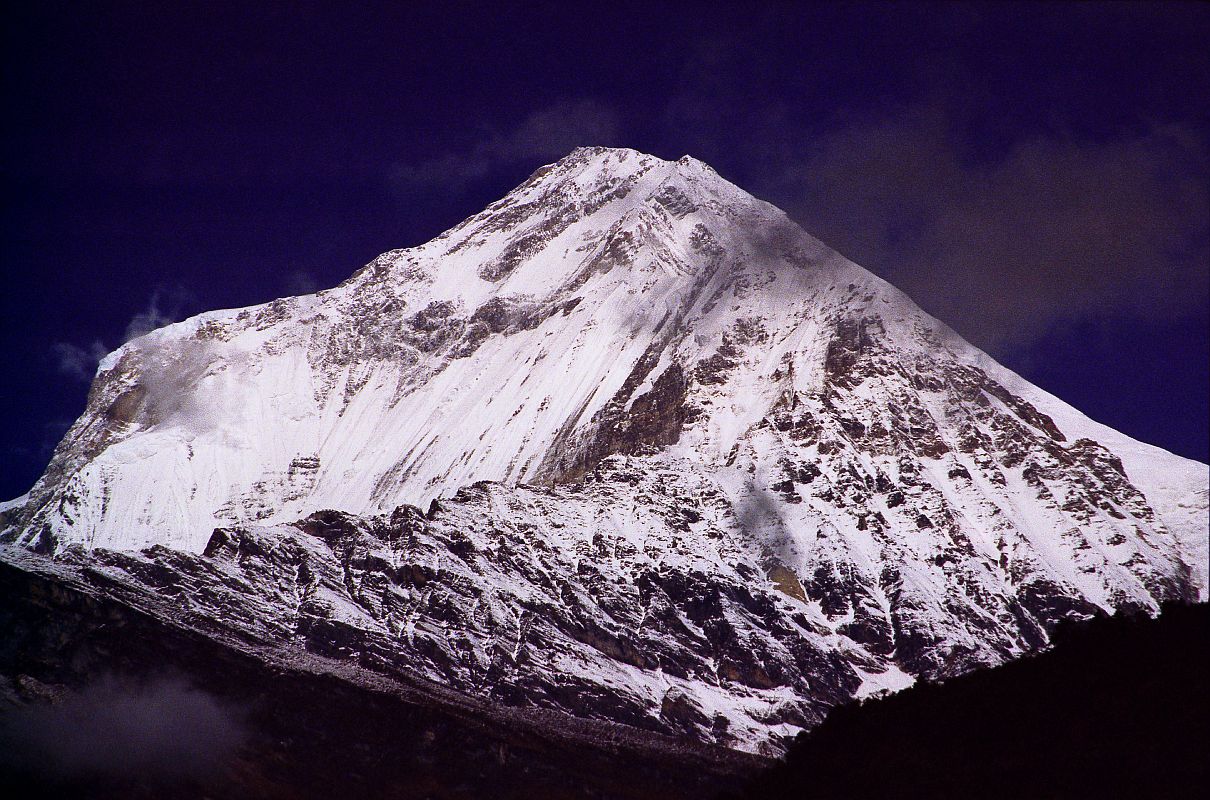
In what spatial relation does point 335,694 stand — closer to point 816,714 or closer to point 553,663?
point 553,663

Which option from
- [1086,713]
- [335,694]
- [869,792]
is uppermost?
[335,694]

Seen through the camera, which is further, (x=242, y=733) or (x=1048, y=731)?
(x=242, y=733)

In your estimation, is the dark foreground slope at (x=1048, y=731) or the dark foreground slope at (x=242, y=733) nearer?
the dark foreground slope at (x=1048, y=731)

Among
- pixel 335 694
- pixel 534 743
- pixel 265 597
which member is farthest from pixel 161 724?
pixel 265 597

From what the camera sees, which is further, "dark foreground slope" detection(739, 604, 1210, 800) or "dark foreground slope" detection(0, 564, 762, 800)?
"dark foreground slope" detection(0, 564, 762, 800)

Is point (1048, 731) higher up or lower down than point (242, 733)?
lower down
